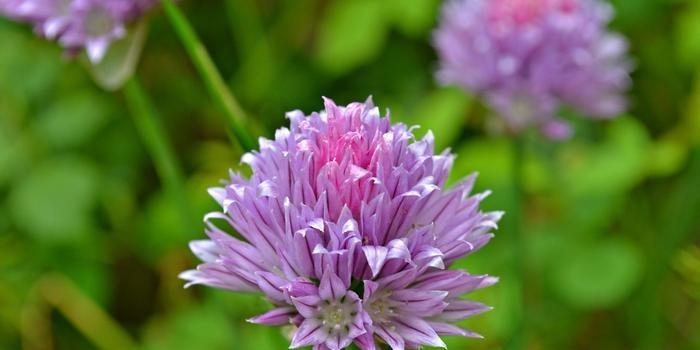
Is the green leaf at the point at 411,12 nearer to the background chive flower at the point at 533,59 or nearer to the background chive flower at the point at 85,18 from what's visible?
the background chive flower at the point at 533,59

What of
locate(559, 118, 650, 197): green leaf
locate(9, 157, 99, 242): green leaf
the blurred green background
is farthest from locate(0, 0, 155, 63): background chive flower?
locate(559, 118, 650, 197): green leaf

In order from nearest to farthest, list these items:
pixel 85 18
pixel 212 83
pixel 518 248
A: pixel 212 83 < pixel 85 18 < pixel 518 248

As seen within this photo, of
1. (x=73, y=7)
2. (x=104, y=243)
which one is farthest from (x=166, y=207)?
(x=73, y=7)

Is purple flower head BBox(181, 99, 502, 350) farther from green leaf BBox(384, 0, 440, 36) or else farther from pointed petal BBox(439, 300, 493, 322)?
green leaf BBox(384, 0, 440, 36)

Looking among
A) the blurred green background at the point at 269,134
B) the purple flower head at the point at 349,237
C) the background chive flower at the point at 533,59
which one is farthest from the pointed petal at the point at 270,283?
the background chive flower at the point at 533,59

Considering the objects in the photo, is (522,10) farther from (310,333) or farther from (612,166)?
(310,333)

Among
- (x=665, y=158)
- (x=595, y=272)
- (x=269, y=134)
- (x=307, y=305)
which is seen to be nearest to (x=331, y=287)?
(x=307, y=305)
